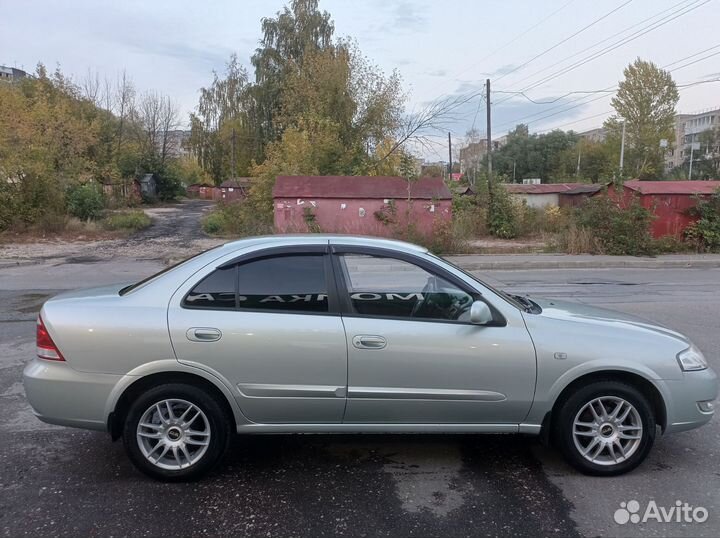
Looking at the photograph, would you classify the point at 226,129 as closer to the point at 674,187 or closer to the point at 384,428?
the point at 674,187

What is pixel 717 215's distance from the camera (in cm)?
1933

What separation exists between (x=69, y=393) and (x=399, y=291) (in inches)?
87.3

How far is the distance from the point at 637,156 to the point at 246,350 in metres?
68.4

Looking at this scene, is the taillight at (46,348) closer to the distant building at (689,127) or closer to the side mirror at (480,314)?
the side mirror at (480,314)

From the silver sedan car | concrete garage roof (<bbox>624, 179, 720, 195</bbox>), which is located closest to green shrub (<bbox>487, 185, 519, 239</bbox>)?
concrete garage roof (<bbox>624, 179, 720, 195</bbox>)

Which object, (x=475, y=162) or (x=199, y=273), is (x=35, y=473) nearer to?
(x=199, y=273)

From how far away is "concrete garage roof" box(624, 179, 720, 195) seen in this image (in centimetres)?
1952

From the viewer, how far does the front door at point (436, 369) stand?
3.44 metres

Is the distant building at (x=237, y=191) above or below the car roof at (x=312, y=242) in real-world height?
above

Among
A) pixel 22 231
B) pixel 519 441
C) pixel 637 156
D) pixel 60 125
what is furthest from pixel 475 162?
pixel 519 441

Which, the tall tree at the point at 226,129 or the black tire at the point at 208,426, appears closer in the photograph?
the black tire at the point at 208,426

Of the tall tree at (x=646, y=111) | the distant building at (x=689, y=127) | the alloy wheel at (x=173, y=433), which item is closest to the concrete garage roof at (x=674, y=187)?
the alloy wheel at (x=173, y=433)

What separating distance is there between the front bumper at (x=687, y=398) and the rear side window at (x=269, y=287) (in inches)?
89.7

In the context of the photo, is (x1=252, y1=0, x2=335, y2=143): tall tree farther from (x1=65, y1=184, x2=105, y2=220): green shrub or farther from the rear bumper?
the rear bumper
